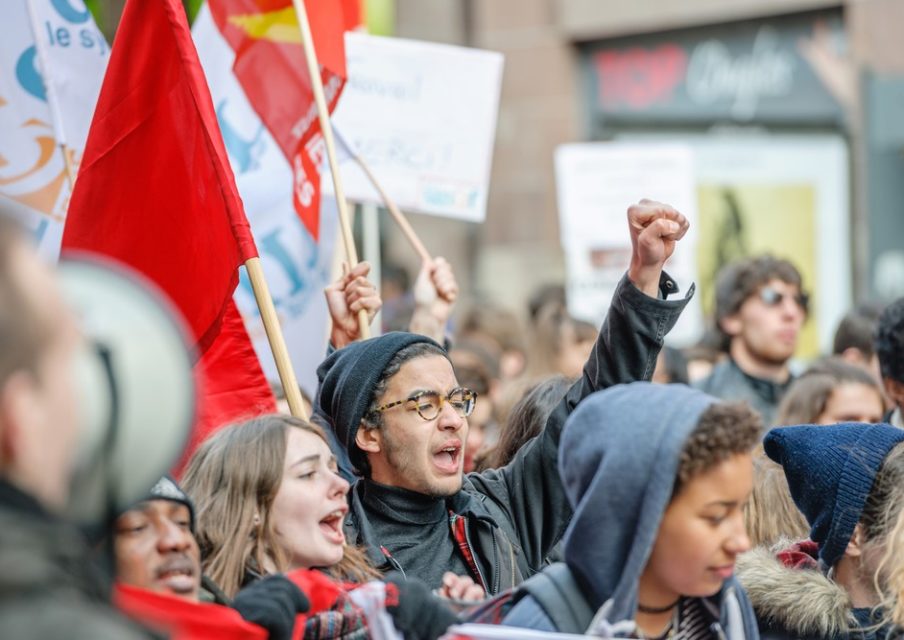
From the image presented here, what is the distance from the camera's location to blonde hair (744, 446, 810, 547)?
13.4 ft

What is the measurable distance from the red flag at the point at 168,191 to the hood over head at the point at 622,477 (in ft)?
5.80

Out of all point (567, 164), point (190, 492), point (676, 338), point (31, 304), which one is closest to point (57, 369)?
point (31, 304)

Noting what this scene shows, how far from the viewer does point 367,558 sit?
3605mm

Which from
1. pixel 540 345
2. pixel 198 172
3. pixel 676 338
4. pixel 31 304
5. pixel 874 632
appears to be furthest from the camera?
pixel 676 338

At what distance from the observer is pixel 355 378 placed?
396 cm

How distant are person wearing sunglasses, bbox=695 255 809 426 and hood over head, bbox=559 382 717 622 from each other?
4.05 metres

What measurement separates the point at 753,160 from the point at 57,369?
450 inches

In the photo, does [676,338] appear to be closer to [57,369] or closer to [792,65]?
[792,65]

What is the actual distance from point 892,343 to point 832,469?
1.19 metres

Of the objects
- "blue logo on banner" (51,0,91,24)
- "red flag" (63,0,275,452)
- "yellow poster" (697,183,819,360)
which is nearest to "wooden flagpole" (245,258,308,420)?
"red flag" (63,0,275,452)

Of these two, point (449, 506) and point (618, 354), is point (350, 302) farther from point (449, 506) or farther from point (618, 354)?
point (618, 354)

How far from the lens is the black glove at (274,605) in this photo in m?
2.67

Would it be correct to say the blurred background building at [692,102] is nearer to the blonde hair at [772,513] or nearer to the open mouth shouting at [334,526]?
the blonde hair at [772,513]

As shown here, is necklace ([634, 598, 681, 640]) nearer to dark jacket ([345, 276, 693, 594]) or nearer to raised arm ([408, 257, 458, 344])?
dark jacket ([345, 276, 693, 594])
